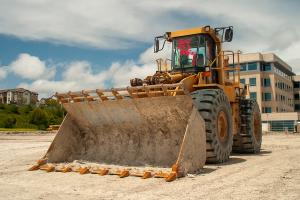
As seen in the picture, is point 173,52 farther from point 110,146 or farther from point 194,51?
point 110,146

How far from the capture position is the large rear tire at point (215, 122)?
8711 mm

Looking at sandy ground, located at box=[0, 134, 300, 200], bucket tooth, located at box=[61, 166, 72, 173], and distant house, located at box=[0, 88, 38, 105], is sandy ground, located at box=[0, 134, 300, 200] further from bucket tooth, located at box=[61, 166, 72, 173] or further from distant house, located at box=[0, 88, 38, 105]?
distant house, located at box=[0, 88, 38, 105]

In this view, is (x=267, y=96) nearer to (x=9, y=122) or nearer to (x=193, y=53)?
(x=9, y=122)

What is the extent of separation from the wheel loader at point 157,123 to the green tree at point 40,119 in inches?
1936

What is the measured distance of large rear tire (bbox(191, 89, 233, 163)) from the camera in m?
8.71

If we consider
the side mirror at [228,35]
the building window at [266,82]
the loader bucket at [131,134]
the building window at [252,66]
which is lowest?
the loader bucket at [131,134]

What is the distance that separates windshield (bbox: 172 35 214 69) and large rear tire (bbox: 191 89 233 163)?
1606 millimetres

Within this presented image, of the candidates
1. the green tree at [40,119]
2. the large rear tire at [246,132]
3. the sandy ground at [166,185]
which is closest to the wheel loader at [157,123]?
the sandy ground at [166,185]

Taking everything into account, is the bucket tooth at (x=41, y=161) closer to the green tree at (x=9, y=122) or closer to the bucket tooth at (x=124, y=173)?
the bucket tooth at (x=124, y=173)

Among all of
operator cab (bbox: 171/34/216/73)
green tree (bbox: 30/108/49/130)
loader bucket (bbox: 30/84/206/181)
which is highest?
operator cab (bbox: 171/34/216/73)

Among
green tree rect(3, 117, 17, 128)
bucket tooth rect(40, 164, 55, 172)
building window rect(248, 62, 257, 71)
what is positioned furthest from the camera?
building window rect(248, 62, 257, 71)

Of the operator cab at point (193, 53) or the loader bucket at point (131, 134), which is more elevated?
the operator cab at point (193, 53)

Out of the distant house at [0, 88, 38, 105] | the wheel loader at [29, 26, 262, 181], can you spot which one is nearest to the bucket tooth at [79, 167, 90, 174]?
the wheel loader at [29, 26, 262, 181]

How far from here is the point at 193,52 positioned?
10969mm
